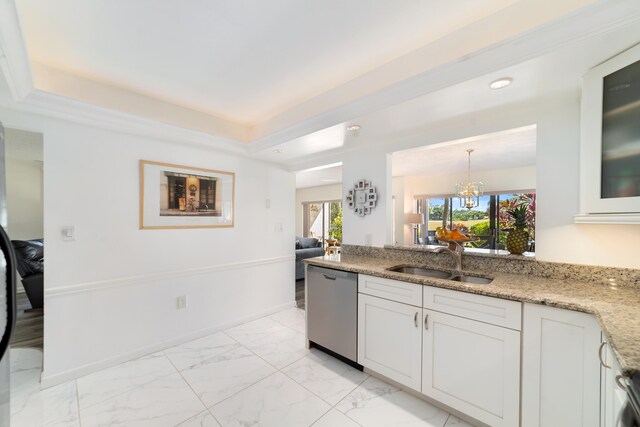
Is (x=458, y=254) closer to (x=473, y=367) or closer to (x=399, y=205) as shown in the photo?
(x=473, y=367)

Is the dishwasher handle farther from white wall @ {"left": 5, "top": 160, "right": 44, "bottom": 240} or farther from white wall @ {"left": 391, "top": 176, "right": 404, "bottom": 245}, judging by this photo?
white wall @ {"left": 5, "top": 160, "right": 44, "bottom": 240}

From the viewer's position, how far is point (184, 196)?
2.64m

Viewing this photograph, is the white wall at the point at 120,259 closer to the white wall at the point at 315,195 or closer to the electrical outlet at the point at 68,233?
the electrical outlet at the point at 68,233

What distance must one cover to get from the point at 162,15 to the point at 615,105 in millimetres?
2397

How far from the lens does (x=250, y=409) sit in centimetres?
173

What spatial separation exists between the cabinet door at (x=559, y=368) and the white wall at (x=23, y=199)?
6246 millimetres

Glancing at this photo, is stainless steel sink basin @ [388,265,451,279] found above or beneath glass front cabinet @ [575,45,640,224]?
beneath

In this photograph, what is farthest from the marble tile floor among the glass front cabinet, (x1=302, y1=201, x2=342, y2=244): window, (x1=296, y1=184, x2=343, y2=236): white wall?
→ (x1=302, y1=201, x2=342, y2=244): window

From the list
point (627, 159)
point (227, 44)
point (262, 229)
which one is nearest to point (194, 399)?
point (262, 229)

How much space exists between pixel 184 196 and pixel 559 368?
10.1 feet

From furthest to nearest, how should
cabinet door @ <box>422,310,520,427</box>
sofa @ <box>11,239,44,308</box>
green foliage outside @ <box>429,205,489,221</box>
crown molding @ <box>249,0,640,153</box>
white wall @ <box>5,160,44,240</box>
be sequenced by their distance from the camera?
green foliage outside @ <box>429,205,489,221</box>, white wall @ <box>5,160,44,240</box>, sofa @ <box>11,239,44,308</box>, cabinet door @ <box>422,310,520,427</box>, crown molding @ <box>249,0,640,153</box>

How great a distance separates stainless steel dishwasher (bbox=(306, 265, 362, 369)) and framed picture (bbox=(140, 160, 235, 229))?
129 cm

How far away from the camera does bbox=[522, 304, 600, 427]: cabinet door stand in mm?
1180

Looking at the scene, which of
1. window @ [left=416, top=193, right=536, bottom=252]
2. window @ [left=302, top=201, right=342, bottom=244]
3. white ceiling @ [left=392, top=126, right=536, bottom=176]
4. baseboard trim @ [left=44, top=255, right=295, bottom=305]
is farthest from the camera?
window @ [left=302, top=201, right=342, bottom=244]
